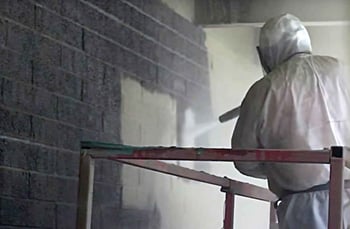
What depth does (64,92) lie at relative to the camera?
3.39 meters

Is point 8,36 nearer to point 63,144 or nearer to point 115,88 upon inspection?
point 63,144

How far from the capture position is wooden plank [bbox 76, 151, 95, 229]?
2.33m

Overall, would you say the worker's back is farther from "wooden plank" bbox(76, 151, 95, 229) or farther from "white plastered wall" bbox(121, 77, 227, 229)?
"white plastered wall" bbox(121, 77, 227, 229)

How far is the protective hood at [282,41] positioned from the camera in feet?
10.6

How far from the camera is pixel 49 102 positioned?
129 inches

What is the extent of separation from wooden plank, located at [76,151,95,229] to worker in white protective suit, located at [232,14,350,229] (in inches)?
34.0

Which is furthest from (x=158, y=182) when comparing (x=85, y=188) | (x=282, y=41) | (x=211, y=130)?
(x=85, y=188)

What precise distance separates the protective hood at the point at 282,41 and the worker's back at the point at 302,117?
15 cm

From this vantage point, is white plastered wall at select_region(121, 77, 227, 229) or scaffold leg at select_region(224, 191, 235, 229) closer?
scaffold leg at select_region(224, 191, 235, 229)

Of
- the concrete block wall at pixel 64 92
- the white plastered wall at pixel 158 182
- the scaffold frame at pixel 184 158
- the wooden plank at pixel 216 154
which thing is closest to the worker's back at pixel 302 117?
the scaffold frame at pixel 184 158

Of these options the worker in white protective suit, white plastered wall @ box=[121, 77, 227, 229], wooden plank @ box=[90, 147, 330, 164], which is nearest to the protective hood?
the worker in white protective suit

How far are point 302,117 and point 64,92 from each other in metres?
1.02

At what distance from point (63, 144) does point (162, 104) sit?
1.25 metres

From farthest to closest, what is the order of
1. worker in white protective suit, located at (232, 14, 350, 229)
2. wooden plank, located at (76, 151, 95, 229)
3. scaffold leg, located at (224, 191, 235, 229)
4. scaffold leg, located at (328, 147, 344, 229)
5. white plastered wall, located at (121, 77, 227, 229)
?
white plastered wall, located at (121, 77, 227, 229)
scaffold leg, located at (224, 191, 235, 229)
worker in white protective suit, located at (232, 14, 350, 229)
wooden plank, located at (76, 151, 95, 229)
scaffold leg, located at (328, 147, 344, 229)
